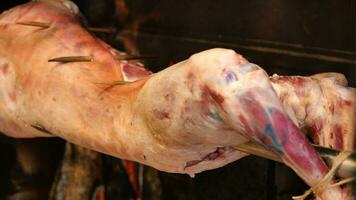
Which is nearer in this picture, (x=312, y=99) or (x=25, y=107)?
(x=312, y=99)

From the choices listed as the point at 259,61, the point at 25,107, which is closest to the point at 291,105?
the point at 259,61

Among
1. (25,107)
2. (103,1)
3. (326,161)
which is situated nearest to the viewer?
(326,161)

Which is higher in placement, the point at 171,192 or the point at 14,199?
the point at 171,192

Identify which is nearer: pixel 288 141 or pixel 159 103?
pixel 288 141

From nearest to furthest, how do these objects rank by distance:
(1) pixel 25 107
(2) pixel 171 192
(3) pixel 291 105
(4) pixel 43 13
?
1. (3) pixel 291 105
2. (1) pixel 25 107
3. (4) pixel 43 13
4. (2) pixel 171 192

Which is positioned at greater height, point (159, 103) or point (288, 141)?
point (288, 141)

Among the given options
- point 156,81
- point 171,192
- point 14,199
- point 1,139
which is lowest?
point 14,199

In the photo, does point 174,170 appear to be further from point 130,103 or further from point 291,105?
point 291,105

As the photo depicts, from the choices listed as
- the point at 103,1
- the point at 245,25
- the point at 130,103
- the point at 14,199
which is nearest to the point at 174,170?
the point at 130,103
